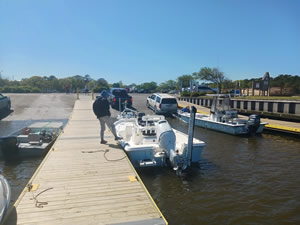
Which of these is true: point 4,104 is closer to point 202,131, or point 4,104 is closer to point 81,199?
point 202,131

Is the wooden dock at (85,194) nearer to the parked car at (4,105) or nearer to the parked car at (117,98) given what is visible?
the parked car at (117,98)

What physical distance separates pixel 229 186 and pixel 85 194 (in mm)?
4750

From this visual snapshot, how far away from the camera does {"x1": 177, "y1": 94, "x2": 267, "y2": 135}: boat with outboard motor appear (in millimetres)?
14398

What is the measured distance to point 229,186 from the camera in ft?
24.3

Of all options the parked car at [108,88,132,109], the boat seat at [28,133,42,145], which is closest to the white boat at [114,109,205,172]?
the boat seat at [28,133,42,145]

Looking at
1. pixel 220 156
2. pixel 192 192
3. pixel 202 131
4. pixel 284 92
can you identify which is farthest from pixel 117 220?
pixel 284 92

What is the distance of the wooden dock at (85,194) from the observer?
3.97 metres

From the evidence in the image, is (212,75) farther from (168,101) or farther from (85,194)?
(85,194)

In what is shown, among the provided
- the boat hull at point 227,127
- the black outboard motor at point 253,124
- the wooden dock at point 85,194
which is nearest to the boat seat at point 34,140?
the wooden dock at point 85,194

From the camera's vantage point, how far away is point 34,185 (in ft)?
16.9

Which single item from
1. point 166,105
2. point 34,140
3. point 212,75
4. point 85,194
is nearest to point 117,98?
point 166,105

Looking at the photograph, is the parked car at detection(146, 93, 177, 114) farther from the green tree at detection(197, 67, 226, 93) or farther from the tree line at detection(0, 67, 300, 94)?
the green tree at detection(197, 67, 226, 93)

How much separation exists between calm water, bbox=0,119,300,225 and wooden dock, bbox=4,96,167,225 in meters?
1.36

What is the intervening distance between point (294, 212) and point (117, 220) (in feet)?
15.8
